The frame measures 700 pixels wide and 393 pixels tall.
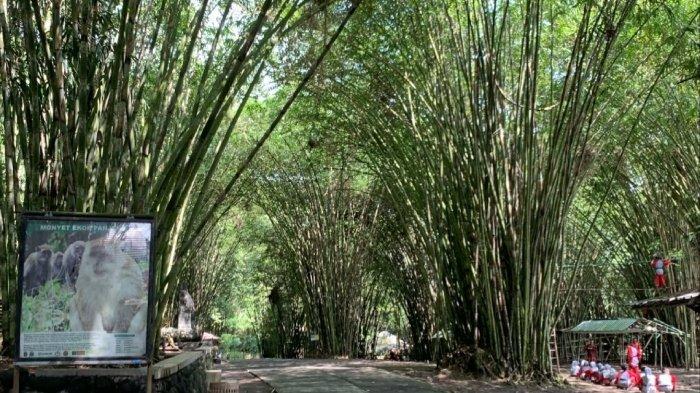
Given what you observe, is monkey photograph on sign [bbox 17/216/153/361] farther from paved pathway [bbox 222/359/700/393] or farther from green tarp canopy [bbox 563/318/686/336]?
green tarp canopy [bbox 563/318/686/336]

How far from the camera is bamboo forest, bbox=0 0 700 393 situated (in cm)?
305

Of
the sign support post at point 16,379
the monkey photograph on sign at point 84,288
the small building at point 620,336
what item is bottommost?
the small building at point 620,336

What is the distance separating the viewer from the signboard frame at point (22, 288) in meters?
2.78

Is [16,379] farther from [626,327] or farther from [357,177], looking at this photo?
[357,177]

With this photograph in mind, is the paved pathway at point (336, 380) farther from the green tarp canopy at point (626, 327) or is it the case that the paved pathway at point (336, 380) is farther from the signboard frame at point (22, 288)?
the green tarp canopy at point (626, 327)

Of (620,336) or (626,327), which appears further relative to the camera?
(620,336)

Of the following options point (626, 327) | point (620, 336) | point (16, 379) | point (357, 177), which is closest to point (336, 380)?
point (16, 379)

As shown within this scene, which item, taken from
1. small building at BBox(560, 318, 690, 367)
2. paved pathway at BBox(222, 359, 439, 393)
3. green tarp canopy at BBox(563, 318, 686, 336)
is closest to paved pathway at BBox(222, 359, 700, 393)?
paved pathway at BBox(222, 359, 439, 393)

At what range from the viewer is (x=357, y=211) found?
38.2ft

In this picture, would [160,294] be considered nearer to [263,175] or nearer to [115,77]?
[115,77]

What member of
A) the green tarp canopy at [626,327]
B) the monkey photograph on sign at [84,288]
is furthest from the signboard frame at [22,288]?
the green tarp canopy at [626,327]

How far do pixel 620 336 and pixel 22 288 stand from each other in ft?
40.7

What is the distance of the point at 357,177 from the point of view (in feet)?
42.5

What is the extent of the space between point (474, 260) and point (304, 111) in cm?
382
